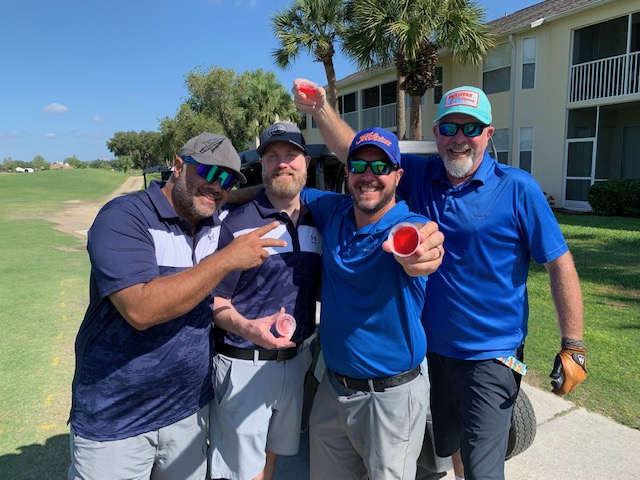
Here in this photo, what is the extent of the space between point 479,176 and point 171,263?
146 centimetres

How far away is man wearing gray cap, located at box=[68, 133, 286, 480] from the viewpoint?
172 centimetres

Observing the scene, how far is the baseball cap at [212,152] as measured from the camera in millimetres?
1994

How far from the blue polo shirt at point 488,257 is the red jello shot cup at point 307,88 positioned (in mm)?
922

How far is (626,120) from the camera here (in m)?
15.8

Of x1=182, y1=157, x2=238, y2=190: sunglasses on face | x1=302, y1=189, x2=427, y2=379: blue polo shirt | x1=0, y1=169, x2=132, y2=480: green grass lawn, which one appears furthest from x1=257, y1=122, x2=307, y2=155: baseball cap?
x1=0, y1=169, x2=132, y2=480: green grass lawn

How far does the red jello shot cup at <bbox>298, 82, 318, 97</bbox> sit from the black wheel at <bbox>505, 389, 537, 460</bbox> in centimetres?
213

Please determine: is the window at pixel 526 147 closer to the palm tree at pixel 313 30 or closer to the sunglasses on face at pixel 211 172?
the palm tree at pixel 313 30

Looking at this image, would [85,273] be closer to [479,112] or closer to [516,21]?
[479,112]

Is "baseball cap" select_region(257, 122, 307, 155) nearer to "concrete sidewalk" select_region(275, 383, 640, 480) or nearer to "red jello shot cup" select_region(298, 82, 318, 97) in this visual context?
"red jello shot cup" select_region(298, 82, 318, 97)

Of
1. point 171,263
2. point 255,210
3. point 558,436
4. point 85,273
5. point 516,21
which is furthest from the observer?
point 516,21

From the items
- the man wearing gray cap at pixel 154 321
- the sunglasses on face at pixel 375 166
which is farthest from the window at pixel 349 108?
the man wearing gray cap at pixel 154 321

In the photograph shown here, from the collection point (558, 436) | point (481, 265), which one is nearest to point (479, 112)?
point (481, 265)

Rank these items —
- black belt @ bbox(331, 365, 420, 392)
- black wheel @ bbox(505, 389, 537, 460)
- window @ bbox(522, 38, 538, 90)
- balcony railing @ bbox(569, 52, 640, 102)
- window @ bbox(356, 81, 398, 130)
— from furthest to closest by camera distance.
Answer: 1. window @ bbox(356, 81, 398, 130)
2. window @ bbox(522, 38, 538, 90)
3. balcony railing @ bbox(569, 52, 640, 102)
4. black wheel @ bbox(505, 389, 537, 460)
5. black belt @ bbox(331, 365, 420, 392)

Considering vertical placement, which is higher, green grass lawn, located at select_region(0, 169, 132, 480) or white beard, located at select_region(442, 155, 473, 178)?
white beard, located at select_region(442, 155, 473, 178)
